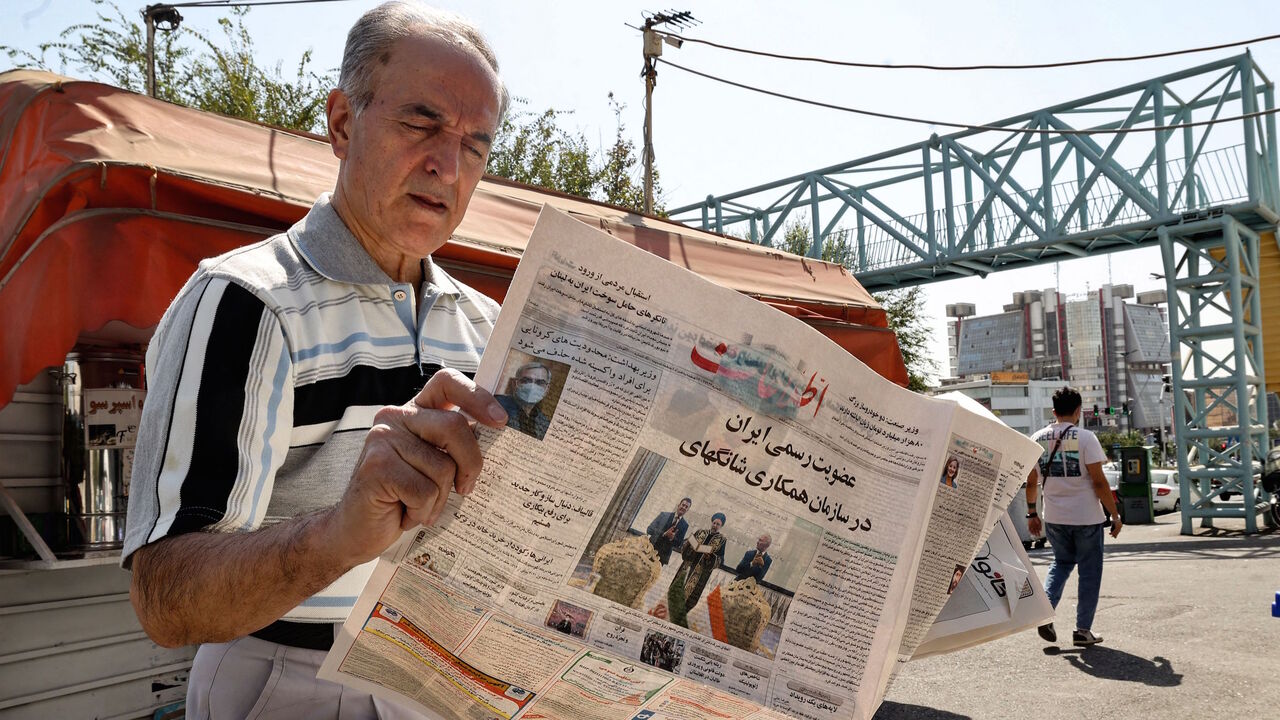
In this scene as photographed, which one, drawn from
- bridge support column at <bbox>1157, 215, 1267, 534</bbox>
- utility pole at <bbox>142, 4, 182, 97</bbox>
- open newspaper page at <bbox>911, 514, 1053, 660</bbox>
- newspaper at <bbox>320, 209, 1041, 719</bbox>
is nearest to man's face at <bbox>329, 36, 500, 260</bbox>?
newspaper at <bbox>320, 209, 1041, 719</bbox>

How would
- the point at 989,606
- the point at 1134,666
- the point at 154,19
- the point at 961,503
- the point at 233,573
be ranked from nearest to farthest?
the point at 233,573 < the point at 961,503 < the point at 989,606 < the point at 1134,666 < the point at 154,19

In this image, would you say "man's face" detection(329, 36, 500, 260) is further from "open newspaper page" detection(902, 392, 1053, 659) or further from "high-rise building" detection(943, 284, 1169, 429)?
"high-rise building" detection(943, 284, 1169, 429)

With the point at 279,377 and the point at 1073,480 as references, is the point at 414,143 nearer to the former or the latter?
the point at 279,377

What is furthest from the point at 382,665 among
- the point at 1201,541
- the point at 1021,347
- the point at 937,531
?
the point at 1021,347

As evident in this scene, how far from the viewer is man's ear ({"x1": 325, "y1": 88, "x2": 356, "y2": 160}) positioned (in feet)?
4.22

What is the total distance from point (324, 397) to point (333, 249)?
206mm

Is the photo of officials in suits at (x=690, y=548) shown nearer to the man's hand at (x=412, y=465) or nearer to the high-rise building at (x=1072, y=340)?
the man's hand at (x=412, y=465)

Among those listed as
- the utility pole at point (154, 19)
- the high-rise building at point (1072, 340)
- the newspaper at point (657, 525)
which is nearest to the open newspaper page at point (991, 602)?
the newspaper at point (657, 525)

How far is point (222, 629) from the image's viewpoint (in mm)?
974

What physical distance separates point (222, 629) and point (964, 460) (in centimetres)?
100

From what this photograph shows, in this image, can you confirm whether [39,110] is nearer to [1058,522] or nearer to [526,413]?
[526,413]

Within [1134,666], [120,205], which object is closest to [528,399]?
[120,205]

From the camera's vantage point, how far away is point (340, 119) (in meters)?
1.30

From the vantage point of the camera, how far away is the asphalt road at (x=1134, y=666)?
5184 millimetres
